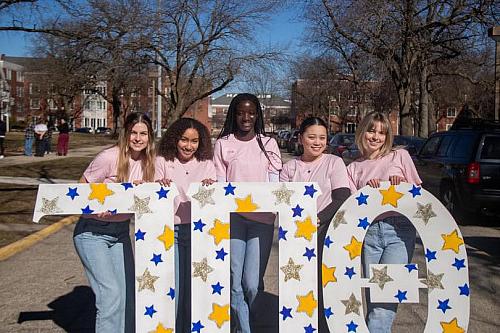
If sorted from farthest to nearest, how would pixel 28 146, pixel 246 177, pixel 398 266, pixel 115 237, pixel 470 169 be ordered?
pixel 28 146 < pixel 470 169 < pixel 246 177 < pixel 115 237 < pixel 398 266

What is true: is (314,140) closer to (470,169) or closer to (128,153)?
(128,153)

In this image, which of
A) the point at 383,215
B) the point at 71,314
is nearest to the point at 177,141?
the point at 383,215

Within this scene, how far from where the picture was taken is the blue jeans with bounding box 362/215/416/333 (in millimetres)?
3744

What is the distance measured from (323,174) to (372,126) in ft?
1.57

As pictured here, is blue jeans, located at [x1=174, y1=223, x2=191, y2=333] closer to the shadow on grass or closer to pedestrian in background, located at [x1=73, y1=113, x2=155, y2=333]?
pedestrian in background, located at [x1=73, y1=113, x2=155, y2=333]

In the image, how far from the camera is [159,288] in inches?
146

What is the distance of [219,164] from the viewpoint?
408 centimetres

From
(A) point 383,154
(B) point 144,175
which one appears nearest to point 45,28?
(B) point 144,175

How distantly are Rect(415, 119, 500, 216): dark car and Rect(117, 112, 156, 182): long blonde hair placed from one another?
24.2ft

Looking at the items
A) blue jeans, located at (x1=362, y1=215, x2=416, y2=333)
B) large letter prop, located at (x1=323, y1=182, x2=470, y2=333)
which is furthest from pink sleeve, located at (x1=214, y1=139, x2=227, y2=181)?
blue jeans, located at (x1=362, y1=215, x2=416, y2=333)

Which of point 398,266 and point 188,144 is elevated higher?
point 188,144

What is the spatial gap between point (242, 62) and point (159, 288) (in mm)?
17494

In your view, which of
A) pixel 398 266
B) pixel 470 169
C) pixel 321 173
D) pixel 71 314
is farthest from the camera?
pixel 470 169

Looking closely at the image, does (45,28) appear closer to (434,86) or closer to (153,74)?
(153,74)
